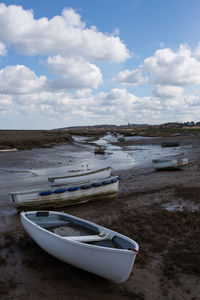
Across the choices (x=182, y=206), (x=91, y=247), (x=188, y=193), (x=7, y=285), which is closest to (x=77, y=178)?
(x=182, y=206)

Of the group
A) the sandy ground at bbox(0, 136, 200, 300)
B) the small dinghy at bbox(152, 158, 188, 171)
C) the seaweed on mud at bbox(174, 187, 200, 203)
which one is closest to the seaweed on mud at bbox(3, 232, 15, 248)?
the sandy ground at bbox(0, 136, 200, 300)

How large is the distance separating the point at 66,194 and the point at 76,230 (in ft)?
14.2

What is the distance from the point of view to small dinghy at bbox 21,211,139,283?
528 centimetres

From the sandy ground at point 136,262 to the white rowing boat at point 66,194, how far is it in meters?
0.50

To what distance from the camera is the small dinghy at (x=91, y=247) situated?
17.3ft

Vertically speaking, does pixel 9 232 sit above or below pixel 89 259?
below

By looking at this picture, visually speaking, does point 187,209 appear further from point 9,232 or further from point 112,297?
point 9,232

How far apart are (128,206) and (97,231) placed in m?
4.82

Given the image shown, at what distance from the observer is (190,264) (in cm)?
638

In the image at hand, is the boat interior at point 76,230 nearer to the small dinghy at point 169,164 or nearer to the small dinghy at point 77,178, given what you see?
the small dinghy at point 77,178

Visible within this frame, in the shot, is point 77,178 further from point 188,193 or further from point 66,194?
point 188,193

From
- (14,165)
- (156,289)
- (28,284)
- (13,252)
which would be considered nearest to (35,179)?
(14,165)

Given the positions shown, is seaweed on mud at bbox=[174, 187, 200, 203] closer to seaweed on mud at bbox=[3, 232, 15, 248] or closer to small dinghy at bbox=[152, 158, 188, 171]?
small dinghy at bbox=[152, 158, 188, 171]

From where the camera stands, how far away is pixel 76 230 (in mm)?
7391
